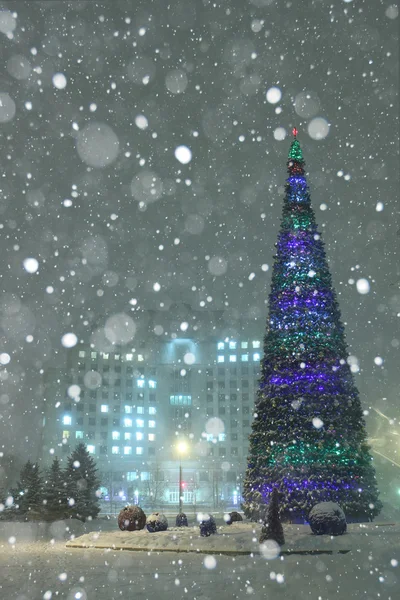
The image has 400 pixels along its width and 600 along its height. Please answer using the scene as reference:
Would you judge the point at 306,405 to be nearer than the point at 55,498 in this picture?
Yes

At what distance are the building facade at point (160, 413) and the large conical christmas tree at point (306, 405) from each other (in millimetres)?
73350

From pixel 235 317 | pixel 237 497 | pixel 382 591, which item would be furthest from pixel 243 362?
pixel 382 591

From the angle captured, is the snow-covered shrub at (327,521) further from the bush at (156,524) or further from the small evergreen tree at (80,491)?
the small evergreen tree at (80,491)

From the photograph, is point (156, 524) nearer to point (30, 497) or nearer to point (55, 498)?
point (55, 498)

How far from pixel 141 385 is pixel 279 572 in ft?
314

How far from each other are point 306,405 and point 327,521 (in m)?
5.12

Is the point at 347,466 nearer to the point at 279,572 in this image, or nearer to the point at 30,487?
the point at 279,572

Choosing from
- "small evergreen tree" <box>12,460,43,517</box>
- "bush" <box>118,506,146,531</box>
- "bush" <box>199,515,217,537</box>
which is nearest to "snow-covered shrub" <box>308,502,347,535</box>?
"bush" <box>199,515,217,537</box>

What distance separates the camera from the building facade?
3733 inches

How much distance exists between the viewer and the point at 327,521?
17641mm

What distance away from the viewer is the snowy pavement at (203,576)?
995cm

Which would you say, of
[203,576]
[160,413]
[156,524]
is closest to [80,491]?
[156,524]

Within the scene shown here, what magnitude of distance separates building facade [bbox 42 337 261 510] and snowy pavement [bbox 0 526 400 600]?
260 feet

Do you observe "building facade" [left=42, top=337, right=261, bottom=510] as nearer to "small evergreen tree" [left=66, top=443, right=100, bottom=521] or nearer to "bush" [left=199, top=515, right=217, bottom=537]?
"small evergreen tree" [left=66, top=443, right=100, bottom=521]
